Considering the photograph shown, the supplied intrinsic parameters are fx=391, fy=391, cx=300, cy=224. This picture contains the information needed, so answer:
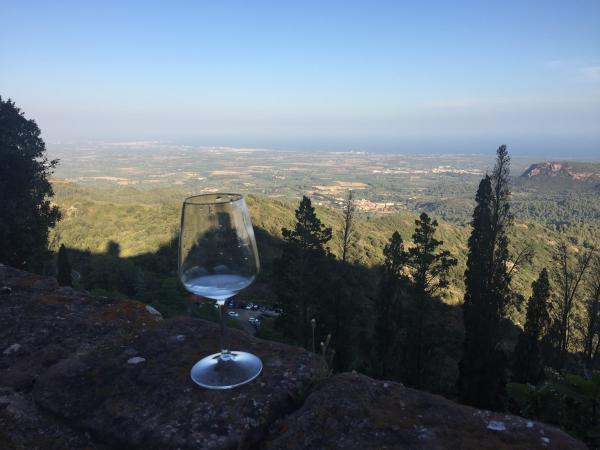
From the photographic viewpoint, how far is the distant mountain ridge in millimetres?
143000

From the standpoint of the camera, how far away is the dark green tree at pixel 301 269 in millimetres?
17453

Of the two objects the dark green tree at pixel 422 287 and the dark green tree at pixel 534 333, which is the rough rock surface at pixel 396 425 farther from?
the dark green tree at pixel 534 333

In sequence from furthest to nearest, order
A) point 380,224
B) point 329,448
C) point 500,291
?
point 380,224 → point 500,291 → point 329,448

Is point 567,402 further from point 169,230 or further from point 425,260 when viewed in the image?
point 169,230

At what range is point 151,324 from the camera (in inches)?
102

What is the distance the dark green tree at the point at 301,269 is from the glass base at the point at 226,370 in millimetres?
15293

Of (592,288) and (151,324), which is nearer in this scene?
(151,324)

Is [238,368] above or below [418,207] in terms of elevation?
above

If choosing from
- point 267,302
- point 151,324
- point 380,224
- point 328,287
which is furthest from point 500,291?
point 380,224

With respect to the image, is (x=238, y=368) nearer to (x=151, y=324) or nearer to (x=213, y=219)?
(x=213, y=219)

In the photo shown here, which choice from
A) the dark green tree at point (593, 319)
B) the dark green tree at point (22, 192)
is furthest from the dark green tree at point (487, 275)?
the dark green tree at point (22, 192)

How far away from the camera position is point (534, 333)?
620 inches

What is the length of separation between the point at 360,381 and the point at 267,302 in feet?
122

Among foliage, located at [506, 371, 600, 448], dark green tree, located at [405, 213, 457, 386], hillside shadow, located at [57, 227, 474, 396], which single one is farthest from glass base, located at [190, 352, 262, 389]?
dark green tree, located at [405, 213, 457, 386]
